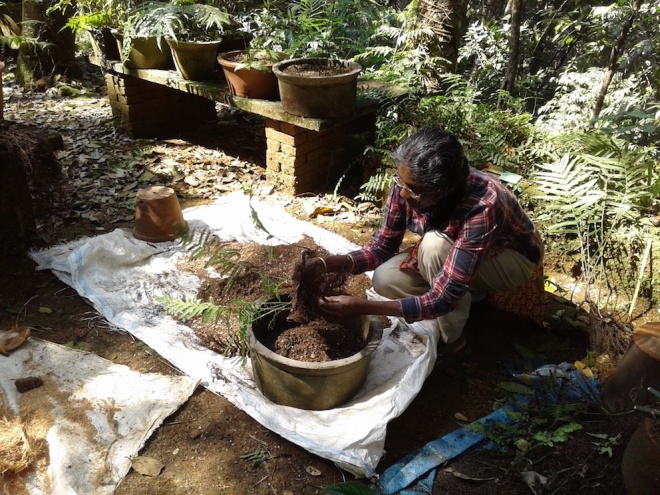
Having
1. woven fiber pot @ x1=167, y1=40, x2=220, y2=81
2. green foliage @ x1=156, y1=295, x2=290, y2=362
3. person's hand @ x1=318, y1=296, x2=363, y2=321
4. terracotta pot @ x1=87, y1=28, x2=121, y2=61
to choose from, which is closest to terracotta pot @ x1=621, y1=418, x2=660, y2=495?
person's hand @ x1=318, y1=296, x2=363, y2=321

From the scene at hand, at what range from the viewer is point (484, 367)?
2664 mm

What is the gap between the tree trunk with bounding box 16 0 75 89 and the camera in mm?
6035

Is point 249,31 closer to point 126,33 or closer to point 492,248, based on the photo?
point 126,33

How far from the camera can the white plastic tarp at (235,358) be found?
2.11 metres

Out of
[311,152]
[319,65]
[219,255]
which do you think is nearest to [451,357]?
[219,255]

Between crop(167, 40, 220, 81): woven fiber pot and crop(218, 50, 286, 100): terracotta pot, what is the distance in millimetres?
243

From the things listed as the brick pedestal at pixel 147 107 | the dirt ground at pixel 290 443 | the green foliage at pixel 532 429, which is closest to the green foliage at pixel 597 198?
the dirt ground at pixel 290 443

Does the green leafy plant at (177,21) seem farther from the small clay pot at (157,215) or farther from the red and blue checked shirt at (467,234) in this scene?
the red and blue checked shirt at (467,234)

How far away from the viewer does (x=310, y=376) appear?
2078 mm

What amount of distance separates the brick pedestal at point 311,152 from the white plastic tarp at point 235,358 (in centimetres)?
39

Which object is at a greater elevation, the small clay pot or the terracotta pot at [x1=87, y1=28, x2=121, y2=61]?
the terracotta pot at [x1=87, y1=28, x2=121, y2=61]

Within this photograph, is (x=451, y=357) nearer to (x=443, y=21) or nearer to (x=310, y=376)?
(x=310, y=376)

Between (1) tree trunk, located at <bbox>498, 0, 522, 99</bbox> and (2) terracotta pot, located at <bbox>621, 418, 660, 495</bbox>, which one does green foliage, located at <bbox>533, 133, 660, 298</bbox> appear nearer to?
(2) terracotta pot, located at <bbox>621, 418, 660, 495</bbox>

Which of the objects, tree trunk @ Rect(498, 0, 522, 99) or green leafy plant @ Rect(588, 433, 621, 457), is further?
tree trunk @ Rect(498, 0, 522, 99)
